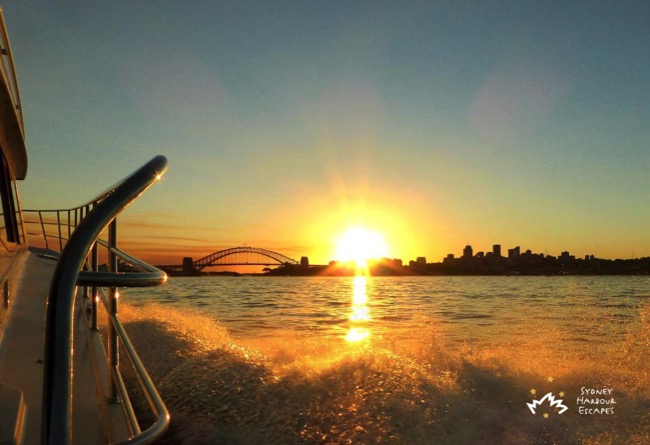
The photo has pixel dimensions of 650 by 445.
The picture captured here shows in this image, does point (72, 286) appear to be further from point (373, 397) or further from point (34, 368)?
point (373, 397)

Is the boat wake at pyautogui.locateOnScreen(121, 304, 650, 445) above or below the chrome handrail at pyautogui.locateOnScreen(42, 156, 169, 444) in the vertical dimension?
below

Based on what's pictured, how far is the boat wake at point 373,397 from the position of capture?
4.26 m

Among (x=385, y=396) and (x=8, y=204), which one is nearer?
(x=385, y=396)

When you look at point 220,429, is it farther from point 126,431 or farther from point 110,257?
point 110,257

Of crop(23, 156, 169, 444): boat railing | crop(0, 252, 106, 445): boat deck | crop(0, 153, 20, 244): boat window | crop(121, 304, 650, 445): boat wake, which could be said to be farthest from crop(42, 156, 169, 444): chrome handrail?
crop(0, 153, 20, 244): boat window

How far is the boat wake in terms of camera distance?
4.26 m

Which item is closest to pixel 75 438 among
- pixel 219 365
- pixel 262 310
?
pixel 219 365

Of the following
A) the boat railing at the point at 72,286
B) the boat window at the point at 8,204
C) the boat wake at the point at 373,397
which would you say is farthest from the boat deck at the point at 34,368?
the boat window at the point at 8,204

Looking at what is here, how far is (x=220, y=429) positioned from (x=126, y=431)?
2328 mm

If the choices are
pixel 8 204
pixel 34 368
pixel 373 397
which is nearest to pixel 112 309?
pixel 34 368

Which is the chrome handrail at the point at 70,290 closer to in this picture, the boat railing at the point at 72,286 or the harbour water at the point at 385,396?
the boat railing at the point at 72,286

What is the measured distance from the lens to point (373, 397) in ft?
16.1

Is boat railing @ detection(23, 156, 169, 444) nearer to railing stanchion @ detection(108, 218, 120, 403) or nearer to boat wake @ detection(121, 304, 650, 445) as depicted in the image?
railing stanchion @ detection(108, 218, 120, 403)

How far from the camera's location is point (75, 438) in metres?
2.05
